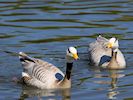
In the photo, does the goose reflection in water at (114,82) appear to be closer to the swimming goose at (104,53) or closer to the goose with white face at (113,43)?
the swimming goose at (104,53)

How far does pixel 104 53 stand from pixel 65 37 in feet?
6.86

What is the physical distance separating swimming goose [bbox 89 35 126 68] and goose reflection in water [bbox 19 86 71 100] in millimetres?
3049

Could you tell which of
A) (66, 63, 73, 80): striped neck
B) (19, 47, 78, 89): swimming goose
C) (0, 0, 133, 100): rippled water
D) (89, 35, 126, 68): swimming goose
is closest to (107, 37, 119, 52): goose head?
(89, 35, 126, 68): swimming goose

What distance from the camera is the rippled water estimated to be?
1644 centimetres

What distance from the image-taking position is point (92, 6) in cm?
2636

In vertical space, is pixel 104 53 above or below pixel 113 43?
below

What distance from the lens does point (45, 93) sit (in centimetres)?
1647

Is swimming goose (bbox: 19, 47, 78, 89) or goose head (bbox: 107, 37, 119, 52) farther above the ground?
goose head (bbox: 107, 37, 119, 52)

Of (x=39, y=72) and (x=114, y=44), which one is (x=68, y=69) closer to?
(x=39, y=72)

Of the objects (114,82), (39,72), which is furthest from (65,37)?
(114,82)

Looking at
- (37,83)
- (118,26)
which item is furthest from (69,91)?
(118,26)

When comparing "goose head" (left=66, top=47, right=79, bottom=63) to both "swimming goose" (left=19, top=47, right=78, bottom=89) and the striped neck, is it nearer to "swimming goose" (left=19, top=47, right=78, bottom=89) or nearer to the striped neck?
"swimming goose" (left=19, top=47, right=78, bottom=89)

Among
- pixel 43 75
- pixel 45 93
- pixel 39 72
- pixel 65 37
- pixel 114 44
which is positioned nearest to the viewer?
pixel 45 93

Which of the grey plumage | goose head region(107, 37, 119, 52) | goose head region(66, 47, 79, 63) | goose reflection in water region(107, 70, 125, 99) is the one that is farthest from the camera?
goose head region(107, 37, 119, 52)
